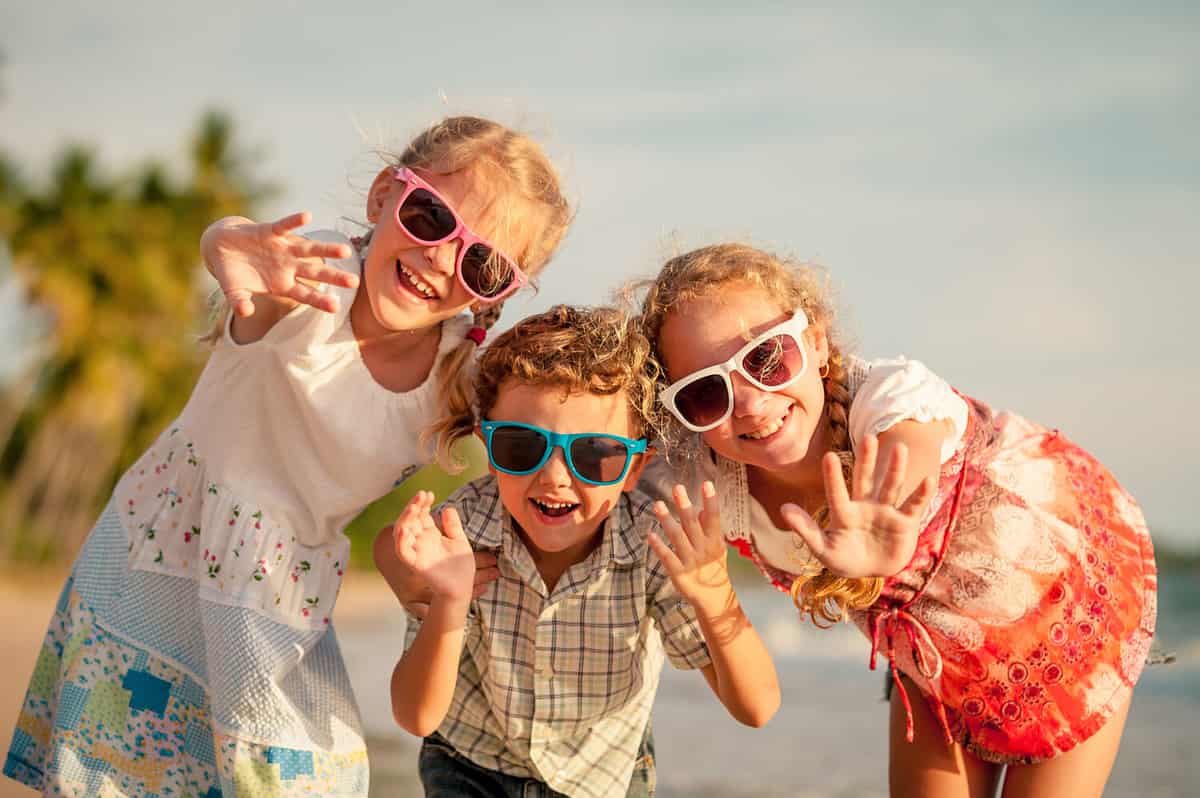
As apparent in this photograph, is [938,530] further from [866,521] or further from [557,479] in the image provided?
[557,479]

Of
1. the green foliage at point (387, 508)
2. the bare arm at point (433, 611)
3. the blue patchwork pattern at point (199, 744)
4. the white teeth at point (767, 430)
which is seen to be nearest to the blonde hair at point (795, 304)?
the white teeth at point (767, 430)

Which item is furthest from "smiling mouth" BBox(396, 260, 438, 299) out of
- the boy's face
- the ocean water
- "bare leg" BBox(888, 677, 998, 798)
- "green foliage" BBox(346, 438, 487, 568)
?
"green foliage" BBox(346, 438, 487, 568)

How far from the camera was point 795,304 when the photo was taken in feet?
11.2

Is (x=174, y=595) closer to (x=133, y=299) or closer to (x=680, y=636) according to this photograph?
(x=680, y=636)

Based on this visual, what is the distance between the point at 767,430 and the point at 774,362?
201 mm

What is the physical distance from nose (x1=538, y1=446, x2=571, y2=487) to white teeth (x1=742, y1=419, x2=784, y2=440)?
546mm

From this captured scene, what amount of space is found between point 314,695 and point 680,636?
3.58 ft

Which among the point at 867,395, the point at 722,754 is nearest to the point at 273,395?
the point at 867,395

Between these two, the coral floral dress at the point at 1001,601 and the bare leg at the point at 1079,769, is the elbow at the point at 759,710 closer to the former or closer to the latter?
the coral floral dress at the point at 1001,601

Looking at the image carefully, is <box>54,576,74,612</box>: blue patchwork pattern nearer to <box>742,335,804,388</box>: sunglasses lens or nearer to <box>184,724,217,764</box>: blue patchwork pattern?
<box>184,724,217,764</box>: blue patchwork pattern

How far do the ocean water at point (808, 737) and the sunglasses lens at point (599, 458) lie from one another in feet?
6.52

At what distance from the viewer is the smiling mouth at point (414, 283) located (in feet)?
11.0

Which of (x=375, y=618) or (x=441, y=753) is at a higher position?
(x=441, y=753)

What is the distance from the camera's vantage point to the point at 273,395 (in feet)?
11.0
